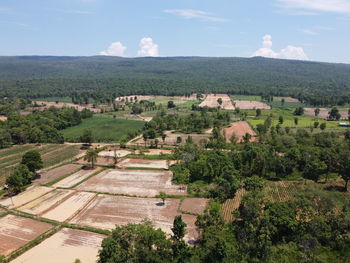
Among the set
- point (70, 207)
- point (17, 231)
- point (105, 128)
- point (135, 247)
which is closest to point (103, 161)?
point (70, 207)

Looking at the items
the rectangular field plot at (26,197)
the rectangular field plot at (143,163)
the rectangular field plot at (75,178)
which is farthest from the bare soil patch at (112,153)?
the rectangular field plot at (26,197)

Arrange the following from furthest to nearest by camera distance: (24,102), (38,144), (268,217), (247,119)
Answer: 1. (24,102)
2. (247,119)
3. (38,144)
4. (268,217)

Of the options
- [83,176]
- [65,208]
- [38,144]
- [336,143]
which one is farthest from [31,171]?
[336,143]

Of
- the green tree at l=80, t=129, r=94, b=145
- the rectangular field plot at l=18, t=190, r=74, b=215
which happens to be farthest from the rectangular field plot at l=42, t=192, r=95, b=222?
the green tree at l=80, t=129, r=94, b=145

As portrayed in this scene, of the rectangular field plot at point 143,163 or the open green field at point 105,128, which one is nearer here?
the rectangular field plot at point 143,163

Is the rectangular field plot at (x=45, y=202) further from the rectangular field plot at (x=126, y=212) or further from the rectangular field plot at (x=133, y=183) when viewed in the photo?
the rectangular field plot at (x=126, y=212)

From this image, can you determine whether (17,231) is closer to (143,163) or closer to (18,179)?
(18,179)

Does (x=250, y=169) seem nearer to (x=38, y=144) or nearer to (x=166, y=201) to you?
(x=166, y=201)
